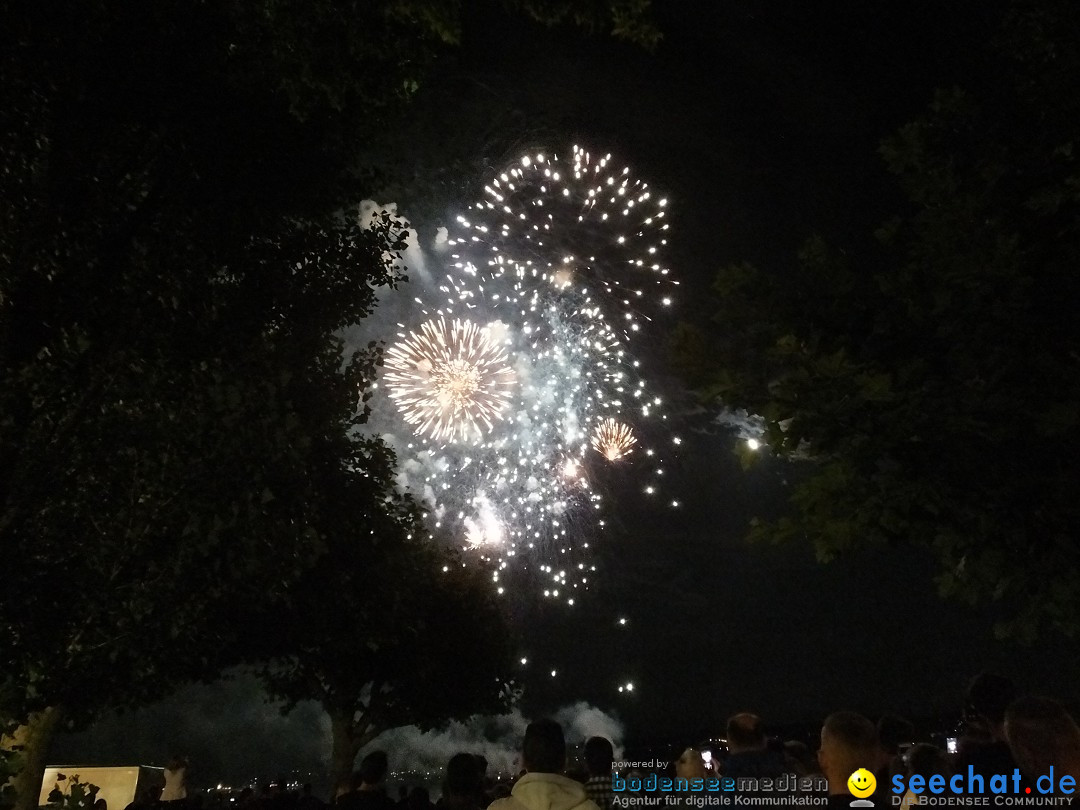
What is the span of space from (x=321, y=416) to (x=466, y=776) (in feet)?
23.5

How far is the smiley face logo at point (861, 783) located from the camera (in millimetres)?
3920

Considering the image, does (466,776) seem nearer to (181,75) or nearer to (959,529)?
(959,529)

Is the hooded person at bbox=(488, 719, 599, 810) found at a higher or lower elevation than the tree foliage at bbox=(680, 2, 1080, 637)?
lower

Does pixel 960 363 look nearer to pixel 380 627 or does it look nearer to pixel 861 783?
pixel 861 783

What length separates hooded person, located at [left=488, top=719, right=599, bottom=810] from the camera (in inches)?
157

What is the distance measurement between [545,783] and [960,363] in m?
5.07

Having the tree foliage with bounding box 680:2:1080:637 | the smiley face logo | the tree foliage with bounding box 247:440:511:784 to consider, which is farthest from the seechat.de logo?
the tree foliage with bounding box 247:440:511:784

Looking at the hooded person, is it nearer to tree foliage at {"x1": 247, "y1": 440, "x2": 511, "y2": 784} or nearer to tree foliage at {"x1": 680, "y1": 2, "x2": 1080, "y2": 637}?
tree foliage at {"x1": 680, "y1": 2, "x2": 1080, "y2": 637}

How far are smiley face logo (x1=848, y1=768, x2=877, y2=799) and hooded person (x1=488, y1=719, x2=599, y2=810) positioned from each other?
1355 mm

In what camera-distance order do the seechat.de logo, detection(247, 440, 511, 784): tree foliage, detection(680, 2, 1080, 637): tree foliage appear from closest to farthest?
the seechat.de logo → detection(680, 2, 1080, 637): tree foliage → detection(247, 440, 511, 784): tree foliage

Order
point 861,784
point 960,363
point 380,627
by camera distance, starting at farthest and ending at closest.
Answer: point 380,627 → point 960,363 → point 861,784

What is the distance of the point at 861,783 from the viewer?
3.96 metres

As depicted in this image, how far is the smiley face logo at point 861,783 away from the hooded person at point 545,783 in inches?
53.4

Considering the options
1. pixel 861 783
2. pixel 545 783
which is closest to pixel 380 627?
pixel 545 783
